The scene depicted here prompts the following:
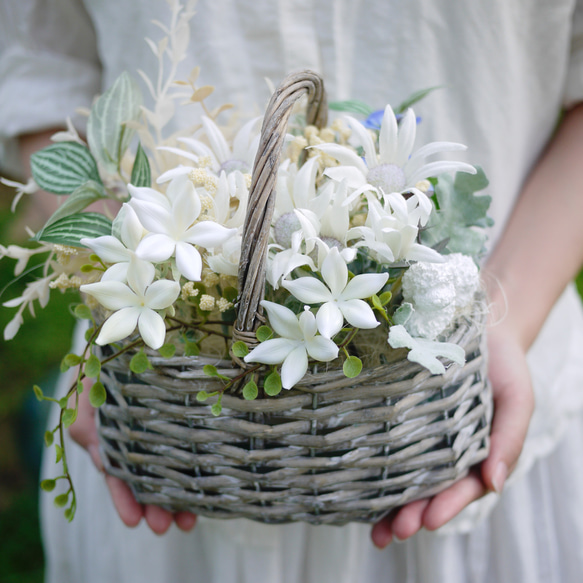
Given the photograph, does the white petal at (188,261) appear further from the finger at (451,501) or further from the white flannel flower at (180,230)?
the finger at (451,501)

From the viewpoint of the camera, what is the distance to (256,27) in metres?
0.73

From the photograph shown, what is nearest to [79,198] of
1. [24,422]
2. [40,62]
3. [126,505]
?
[126,505]

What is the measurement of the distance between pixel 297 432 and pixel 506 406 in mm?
294

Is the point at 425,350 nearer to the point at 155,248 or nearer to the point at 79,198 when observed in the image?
the point at 155,248

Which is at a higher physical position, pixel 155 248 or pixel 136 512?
pixel 155 248

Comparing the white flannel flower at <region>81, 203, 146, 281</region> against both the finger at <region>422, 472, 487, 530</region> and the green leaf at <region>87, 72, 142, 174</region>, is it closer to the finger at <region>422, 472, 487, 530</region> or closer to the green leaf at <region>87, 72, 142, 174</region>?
the green leaf at <region>87, 72, 142, 174</region>

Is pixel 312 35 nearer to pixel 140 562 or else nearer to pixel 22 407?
pixel 140 562

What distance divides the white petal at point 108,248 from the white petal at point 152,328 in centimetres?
5

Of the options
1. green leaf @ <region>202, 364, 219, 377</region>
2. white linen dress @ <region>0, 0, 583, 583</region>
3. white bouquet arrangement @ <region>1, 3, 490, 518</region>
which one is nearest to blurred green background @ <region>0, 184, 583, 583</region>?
white linen dress @ <region>0, 0, 583, 583</region>

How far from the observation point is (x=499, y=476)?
562mm

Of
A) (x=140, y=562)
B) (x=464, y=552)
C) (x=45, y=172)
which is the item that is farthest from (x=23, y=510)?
(x=45, y=172)

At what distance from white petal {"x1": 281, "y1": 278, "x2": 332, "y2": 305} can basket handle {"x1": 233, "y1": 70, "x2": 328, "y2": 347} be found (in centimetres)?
2

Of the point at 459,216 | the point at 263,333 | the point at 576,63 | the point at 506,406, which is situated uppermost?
the point at 576,63

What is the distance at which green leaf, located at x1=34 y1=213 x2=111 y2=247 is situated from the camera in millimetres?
417
